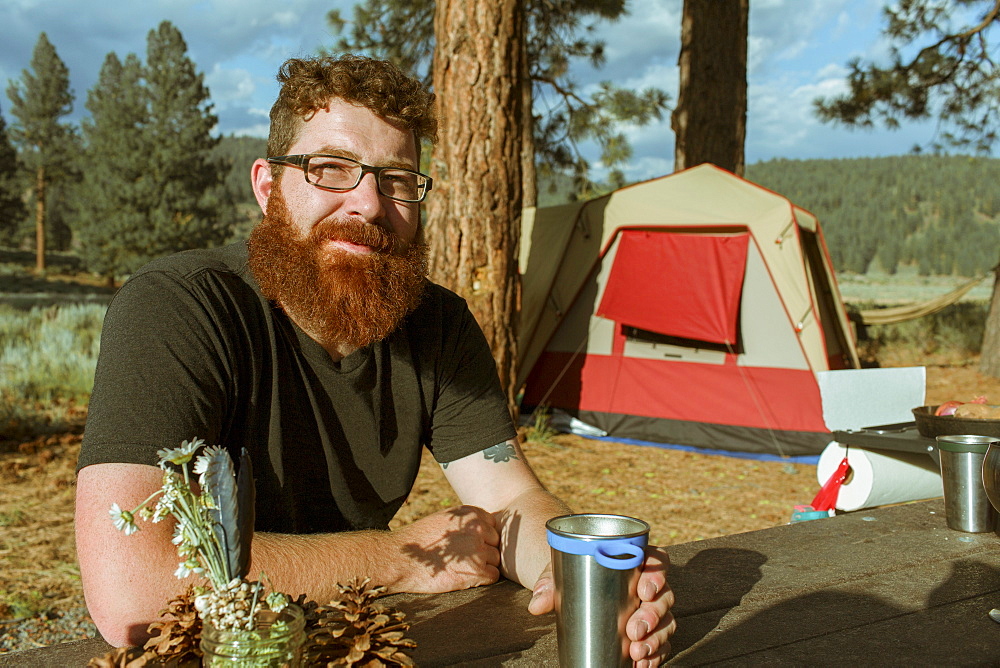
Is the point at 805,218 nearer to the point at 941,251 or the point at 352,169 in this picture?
the point at 352,169

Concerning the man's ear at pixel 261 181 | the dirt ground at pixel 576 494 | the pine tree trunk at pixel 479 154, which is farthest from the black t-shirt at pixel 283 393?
the pine tree trunk at pixel 479 154

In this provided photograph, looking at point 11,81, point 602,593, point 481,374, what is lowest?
point 602,593

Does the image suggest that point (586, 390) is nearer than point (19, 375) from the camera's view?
Yes

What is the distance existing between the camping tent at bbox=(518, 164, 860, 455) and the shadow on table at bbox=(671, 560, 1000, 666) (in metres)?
4.53

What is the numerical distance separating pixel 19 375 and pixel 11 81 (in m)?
41.2

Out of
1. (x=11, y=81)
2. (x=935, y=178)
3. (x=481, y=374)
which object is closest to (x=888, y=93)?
(x=481, y=374)

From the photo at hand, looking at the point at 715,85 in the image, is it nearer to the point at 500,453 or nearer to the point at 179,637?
the point at 500,453

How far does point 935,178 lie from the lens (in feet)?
247

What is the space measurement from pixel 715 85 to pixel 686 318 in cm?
270

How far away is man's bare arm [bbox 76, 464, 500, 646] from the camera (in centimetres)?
114

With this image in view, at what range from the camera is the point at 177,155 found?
31625mm

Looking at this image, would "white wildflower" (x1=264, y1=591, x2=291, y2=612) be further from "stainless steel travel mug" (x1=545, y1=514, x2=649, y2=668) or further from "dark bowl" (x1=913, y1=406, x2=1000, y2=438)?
"dark bowl" (x1=913, y1=406, x2=1000, y2=438)

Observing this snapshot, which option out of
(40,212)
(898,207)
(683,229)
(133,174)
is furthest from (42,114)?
(898,207)

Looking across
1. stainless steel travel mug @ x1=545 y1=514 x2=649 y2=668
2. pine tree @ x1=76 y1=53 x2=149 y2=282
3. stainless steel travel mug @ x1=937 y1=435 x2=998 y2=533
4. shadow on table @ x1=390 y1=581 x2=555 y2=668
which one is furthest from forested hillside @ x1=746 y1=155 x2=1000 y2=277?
stainless steel travel mug @ x1=545 y1=514 x2=649 y2=668
